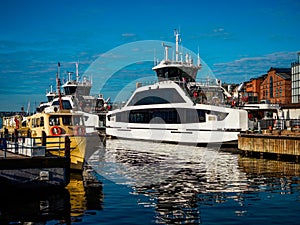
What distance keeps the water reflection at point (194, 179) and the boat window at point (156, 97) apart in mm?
12761

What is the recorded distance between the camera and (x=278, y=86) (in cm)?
7512

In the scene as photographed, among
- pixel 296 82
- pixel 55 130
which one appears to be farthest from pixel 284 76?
pixel 55 130

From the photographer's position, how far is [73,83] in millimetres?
63938

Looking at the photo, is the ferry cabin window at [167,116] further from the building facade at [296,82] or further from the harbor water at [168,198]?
the building facade at [296,82]

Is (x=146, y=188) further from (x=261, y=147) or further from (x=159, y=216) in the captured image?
(x=261, y=147)

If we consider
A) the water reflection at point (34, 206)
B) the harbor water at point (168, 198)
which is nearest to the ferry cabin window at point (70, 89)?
the harbor water at point (168, 198)

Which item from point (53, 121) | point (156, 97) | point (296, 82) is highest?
point (296, 82)

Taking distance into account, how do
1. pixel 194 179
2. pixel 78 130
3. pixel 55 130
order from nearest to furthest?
1. pixel 194 179
2. pixel 78 130
3. pixel 55 130

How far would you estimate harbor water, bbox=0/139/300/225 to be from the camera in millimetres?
13133

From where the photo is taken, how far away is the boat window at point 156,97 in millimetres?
43559

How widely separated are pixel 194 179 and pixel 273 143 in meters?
11.7

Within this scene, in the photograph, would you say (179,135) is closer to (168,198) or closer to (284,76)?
(168,198)

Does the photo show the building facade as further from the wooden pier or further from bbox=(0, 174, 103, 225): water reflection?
bbox=(0, 174, 103, 225): water reflection

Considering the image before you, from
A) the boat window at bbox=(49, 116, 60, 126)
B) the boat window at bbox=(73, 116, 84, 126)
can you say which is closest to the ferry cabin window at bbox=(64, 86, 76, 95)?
the boat window at bbox=(73, 116, 84, 126)
